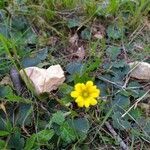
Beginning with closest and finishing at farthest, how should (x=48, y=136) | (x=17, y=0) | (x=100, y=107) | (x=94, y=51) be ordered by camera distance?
1. (x=48, y=136)
2. (x=100, y=107)
3. (x=94, y=51)
4. (x=17, y=0)

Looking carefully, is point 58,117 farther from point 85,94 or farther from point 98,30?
point 98,30

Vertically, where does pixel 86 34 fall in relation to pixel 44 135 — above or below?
above

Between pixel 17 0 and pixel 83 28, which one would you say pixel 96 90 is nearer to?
pixel 83 28

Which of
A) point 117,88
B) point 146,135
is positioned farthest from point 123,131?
point 117,88

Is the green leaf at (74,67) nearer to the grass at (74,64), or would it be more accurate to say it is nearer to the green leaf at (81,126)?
the grass at (74,64)

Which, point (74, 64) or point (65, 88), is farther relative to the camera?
point (74, 64)

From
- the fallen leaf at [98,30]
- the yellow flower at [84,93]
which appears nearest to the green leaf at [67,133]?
the yellow flower at [84,93]

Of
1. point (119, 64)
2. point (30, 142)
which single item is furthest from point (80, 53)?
point (30, 142)
